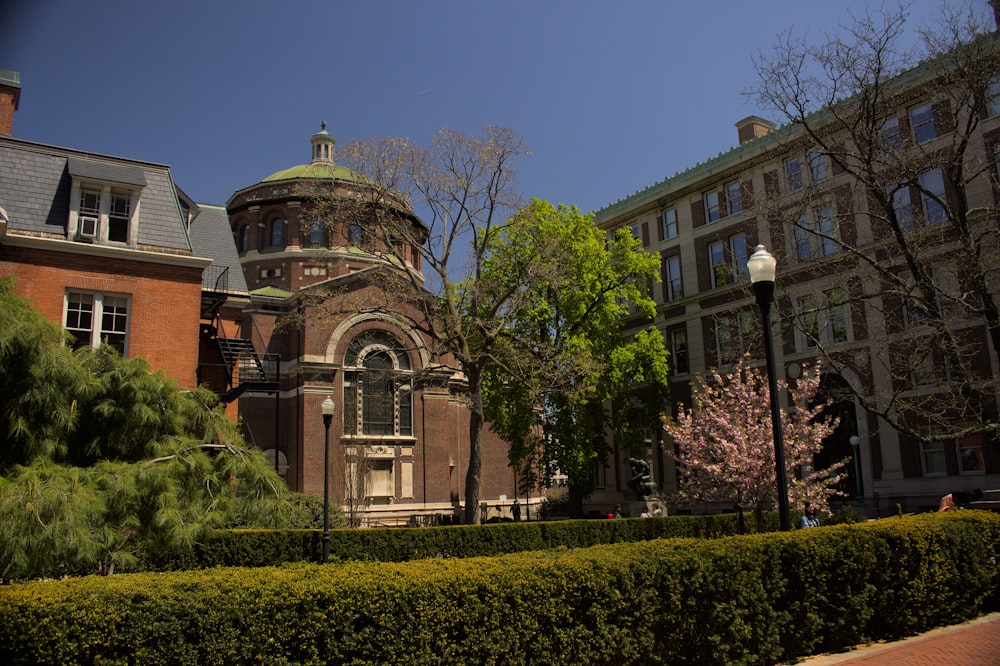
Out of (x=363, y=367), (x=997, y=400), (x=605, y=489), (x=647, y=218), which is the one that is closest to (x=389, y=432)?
(x=363, y=367)

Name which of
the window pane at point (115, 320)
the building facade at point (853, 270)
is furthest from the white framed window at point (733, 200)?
the window pane at point (115, 320)

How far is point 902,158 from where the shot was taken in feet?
60.7

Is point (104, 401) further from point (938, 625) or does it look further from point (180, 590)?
point (938, 625)

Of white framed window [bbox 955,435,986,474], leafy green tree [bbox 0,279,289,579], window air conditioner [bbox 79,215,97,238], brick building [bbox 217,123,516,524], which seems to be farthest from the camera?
brick building [bbox 217,123,516,524]

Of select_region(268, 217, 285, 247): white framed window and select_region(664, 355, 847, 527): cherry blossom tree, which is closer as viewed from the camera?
select_region(664, 355, 847, 527): cherry blossom tree

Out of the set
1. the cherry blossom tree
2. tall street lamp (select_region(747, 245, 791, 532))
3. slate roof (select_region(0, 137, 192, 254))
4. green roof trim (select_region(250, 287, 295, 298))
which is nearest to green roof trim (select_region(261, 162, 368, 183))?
green roof trim (select_region(250, 287, 295, 298))

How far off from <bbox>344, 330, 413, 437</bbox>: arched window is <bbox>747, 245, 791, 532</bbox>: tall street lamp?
108 ft

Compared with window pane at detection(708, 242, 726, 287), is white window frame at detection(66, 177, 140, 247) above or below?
below

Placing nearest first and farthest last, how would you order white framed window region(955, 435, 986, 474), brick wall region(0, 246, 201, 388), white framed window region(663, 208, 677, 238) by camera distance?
brick wall region(0, 246, 201, 388)
white framed window region(955, 435, 986, 474)
white framed window region(663, 208, 677, 238)

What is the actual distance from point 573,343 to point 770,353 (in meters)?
21.8

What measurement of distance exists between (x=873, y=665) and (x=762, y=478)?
51.9 ft

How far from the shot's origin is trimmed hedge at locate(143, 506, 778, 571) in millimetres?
19312

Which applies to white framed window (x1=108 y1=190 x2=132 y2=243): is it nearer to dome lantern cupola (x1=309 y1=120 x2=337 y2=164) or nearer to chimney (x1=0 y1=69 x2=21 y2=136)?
chimney (x1=0 y1=69 x2=21 y2=136)

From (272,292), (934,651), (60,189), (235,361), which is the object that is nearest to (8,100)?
(60,189)
